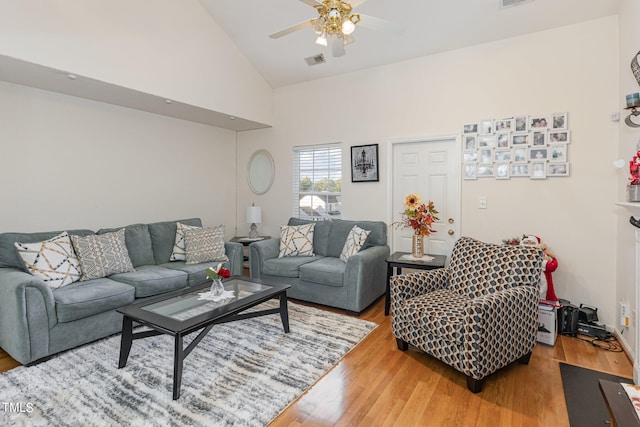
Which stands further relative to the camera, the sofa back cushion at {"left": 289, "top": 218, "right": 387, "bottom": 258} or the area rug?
the sofa back cushion at {"left": 289, "top": 218, "right": 387, "bottom": 258}

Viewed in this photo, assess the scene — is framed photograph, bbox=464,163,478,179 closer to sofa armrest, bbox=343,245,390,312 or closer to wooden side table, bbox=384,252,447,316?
wooden side table, bbox=384,252,447,316

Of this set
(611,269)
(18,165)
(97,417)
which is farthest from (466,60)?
(18,165)

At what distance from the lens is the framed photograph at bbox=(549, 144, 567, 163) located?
320cm

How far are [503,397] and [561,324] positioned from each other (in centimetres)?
142

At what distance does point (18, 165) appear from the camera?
10.7 feet

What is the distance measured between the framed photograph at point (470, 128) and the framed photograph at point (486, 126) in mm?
59

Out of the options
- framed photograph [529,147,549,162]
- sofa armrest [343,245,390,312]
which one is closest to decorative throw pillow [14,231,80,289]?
sofa armrest [343,245,390,312]

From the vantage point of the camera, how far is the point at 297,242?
4215 millimetres

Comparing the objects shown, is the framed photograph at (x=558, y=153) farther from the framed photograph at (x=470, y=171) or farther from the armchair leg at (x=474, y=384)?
the armchair leg at (x=474, y=384)

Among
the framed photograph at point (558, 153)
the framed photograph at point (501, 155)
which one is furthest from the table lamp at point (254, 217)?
the framed photograph at point (558, 153)

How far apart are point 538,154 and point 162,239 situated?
4229mm

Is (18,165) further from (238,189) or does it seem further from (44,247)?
(238,189)

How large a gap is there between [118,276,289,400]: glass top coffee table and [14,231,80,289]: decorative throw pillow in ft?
3.02

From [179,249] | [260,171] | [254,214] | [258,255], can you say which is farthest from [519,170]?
[179,249]
